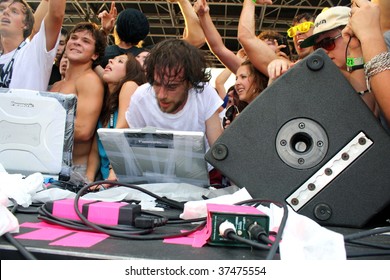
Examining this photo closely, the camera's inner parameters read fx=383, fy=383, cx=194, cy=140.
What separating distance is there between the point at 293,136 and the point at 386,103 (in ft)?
0.67

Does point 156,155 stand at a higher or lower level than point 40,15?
lower

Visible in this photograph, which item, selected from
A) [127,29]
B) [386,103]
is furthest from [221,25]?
[386,103]

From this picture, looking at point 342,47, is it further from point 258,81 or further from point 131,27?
point 131,27

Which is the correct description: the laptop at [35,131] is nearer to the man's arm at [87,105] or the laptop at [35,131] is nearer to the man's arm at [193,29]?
the man's arm at [87,105]

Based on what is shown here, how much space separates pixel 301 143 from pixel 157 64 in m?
0.62

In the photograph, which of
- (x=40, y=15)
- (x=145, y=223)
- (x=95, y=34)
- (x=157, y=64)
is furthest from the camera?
(x=40, y=15)

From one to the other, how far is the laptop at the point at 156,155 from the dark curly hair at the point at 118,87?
1.86ft

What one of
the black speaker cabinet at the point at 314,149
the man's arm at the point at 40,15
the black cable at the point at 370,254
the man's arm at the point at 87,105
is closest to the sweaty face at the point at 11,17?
the man's arm at the point at 40,15

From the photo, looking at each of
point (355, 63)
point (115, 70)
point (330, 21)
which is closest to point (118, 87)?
point (115, 70)

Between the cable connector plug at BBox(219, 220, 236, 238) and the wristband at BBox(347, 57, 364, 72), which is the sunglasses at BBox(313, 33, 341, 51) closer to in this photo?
the wristband at BBox(347, 57, 364, 72)

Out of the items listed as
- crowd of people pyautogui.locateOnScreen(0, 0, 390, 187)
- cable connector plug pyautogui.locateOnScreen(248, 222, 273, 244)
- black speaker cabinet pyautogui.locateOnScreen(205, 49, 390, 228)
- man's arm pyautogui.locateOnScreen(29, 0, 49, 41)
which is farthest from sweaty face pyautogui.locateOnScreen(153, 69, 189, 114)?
man's arm pyautogui.locateOnScreen(29, 0, 49, 41)

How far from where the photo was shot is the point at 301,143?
→ 0.77 m

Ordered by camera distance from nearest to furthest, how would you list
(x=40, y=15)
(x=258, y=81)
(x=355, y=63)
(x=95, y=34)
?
1. (x=355, y=63)
2. (x=258, y=81)
3. (x=95, y=34)
4. (x=40, y=15)
